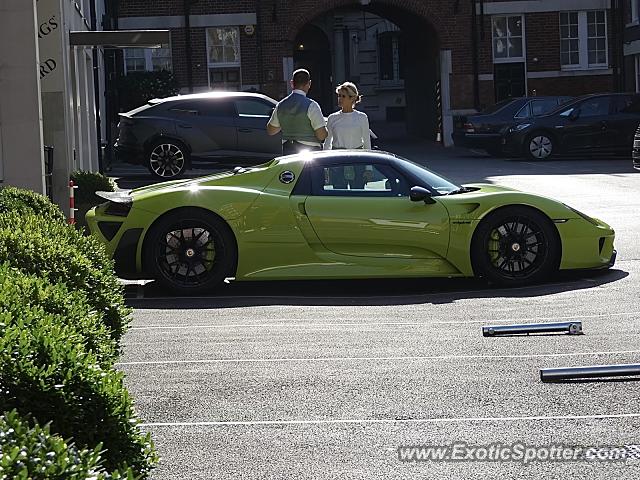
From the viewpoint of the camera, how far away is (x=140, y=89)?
38656mm

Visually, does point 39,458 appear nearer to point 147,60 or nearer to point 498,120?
point 498,120

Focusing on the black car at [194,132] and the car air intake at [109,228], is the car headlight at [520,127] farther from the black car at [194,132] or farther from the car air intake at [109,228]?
the car air intake at [109,228]

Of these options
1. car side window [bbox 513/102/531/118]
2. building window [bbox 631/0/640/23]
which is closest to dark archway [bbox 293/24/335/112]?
building window [bbox 631/0/640/23]

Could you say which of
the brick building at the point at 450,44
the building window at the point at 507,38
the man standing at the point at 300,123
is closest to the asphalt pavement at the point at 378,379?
the man standing at the point at 300,123

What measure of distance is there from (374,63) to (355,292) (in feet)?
165

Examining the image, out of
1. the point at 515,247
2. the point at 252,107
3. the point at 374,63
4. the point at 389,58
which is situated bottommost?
the point at 515,247

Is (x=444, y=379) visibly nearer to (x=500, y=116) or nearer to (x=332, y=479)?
(x=332, y=479)

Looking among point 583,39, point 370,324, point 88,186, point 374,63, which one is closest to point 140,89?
point 583,39

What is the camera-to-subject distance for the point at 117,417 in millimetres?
4555

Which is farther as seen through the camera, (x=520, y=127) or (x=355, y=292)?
(x=520, y=127)

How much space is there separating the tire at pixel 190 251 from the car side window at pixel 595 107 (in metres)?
22.4

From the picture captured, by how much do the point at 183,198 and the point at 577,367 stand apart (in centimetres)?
512

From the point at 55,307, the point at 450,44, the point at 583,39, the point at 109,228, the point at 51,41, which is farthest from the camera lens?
the point at 583,39

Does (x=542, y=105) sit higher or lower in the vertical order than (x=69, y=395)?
higher
